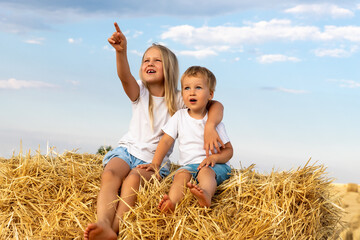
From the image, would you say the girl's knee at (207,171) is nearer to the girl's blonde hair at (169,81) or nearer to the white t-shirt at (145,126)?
the white t-shirt at (145,126)

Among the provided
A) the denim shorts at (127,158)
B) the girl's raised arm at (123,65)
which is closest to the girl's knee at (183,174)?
the denim shorts at (127,158)

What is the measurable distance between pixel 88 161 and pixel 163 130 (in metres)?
0.78

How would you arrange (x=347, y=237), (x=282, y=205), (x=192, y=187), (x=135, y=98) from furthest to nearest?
(x=347, y=237) < (x=135, y=98) < (x=282, y=205) < (x=192, y=187)

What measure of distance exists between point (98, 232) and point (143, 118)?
3.65 feet

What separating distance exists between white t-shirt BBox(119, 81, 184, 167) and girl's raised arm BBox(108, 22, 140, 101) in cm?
9

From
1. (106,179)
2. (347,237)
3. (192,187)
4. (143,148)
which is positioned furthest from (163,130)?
(347,237)

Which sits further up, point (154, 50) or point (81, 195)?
point (154, 50)

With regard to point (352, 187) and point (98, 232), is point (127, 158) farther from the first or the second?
point (352, 187)

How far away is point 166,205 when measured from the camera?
2311 millimetres

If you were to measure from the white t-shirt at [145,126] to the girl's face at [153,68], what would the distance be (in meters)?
0.10

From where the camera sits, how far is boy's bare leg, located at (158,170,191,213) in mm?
2322

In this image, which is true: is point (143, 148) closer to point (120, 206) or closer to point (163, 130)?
point (163, 130)

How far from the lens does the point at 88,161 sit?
332 cm

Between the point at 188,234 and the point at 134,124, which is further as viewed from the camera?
the point at 134,124
